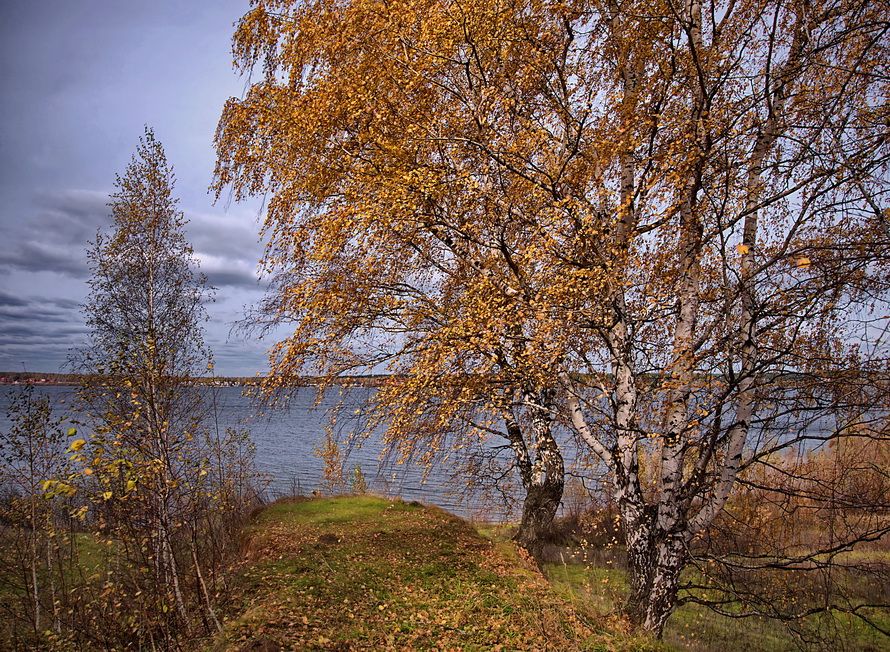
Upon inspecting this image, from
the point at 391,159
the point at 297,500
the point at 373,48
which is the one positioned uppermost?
the point at 373,48

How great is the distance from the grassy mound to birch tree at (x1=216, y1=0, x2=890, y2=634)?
1475mm

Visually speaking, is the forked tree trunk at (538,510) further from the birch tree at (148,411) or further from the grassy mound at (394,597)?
the birch tree at (148,411)

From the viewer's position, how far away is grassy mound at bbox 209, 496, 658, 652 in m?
5.20

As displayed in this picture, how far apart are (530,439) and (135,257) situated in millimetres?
7520

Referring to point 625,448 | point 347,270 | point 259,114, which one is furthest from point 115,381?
point 625,448

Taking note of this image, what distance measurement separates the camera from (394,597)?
639 centimetres

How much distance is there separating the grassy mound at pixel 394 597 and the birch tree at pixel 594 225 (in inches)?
58.1

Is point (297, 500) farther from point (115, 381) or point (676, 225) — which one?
point (676, 225)

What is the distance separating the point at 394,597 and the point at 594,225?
17.1 feet

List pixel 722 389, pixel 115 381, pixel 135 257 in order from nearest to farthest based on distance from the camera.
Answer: pixel 722 389 < pixel 115 381 < pixel 135 257

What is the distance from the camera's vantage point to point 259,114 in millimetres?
8383

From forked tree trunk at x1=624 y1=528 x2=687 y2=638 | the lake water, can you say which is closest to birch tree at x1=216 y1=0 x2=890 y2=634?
forked tree trunk at x1=624 y1=528 x2=687 y2=638

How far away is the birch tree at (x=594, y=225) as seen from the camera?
5320mm

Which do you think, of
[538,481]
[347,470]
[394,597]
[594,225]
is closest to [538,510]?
[538,481]
